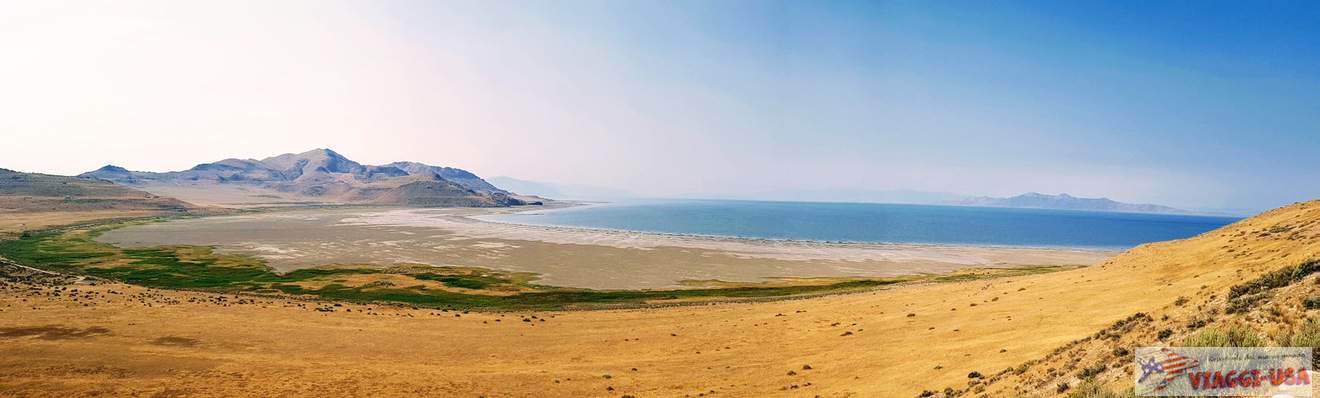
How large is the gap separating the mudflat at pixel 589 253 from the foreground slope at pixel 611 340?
28.3 meters

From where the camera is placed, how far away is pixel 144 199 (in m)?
194

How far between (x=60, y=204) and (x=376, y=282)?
18035cm

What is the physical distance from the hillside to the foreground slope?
12740cm

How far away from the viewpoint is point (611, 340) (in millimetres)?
33562

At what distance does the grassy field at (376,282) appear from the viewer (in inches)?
2103

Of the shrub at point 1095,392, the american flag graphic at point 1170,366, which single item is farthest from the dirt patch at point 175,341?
the american flag graphic at point 1170,366

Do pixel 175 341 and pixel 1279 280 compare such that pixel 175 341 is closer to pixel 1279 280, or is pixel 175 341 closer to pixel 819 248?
pixel 1279 280

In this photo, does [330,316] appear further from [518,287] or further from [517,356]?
[518,287]

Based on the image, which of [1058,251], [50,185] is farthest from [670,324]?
[50,185]

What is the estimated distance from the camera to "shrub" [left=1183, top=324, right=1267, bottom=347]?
39.3 ft

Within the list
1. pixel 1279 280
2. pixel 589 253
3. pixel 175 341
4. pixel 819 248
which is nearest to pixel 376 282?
pixel 175 341

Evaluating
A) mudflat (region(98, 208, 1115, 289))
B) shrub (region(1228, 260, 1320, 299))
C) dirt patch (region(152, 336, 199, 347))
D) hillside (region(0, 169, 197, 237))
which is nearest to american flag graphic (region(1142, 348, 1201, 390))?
shrub (region(1228, 260, 1320, 299))

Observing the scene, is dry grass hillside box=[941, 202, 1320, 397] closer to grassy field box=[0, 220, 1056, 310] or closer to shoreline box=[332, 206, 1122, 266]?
grassy field box=[0, 220, 1056, 310]

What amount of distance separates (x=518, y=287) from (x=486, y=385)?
125ft
